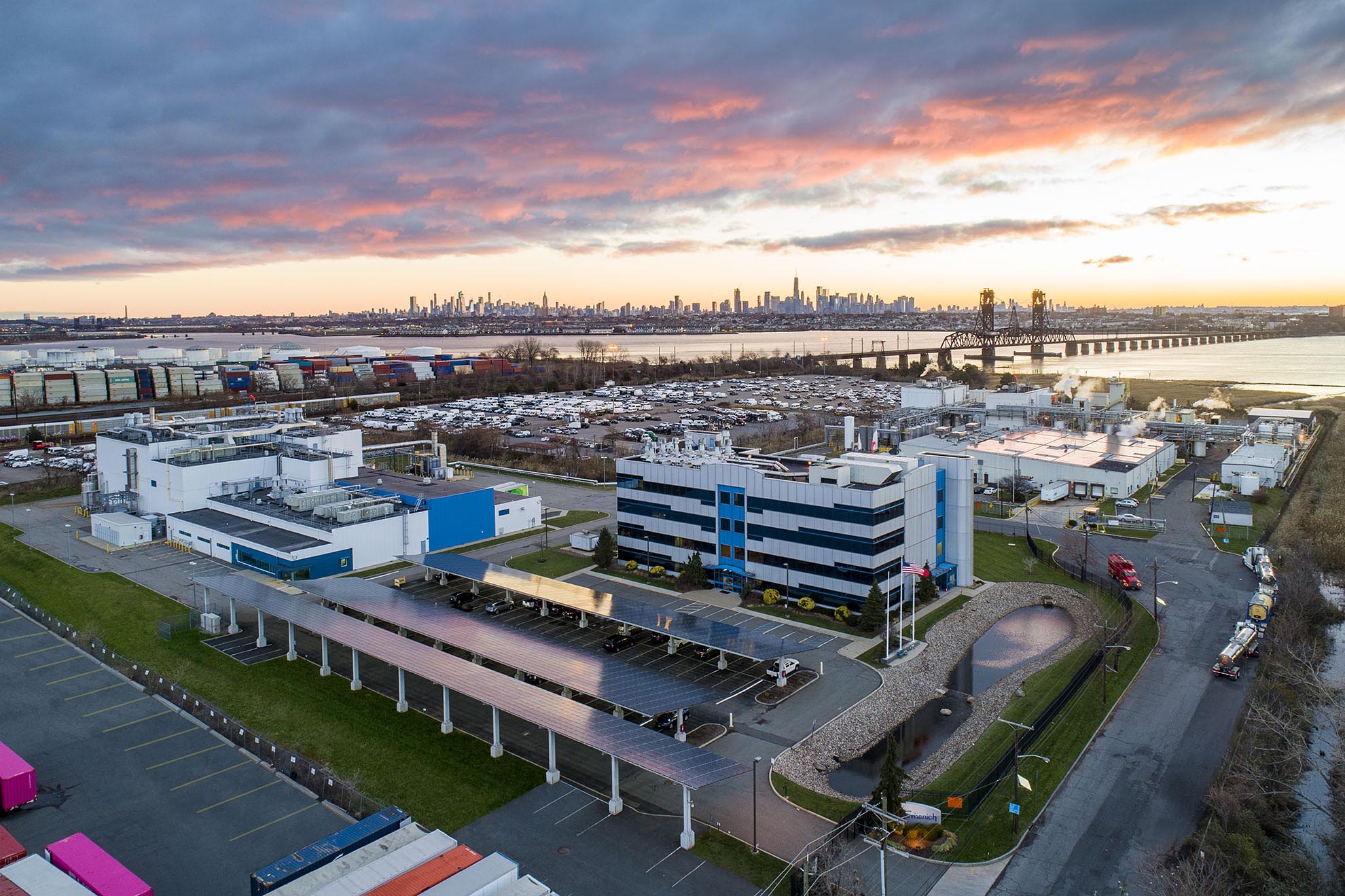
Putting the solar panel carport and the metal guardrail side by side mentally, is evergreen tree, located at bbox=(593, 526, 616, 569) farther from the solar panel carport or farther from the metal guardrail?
the metal guardrail

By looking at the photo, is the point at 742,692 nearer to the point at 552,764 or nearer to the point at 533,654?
the point at 533,654

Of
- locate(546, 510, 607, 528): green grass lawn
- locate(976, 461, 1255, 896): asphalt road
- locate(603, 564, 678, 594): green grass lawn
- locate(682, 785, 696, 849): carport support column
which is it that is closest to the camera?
locate(976, 461, 1255, 896): asphalt road

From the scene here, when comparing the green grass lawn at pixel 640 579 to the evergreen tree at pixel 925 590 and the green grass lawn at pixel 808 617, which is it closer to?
the green grass lawn at pixel 808 617

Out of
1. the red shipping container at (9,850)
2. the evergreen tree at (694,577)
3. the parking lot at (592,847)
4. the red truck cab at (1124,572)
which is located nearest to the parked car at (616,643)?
the evergreen tree at (694,577)

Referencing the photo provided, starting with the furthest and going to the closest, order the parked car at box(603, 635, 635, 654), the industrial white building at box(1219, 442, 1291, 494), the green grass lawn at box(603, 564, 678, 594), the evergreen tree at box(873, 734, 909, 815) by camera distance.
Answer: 1. the industrial white building at box(1219, 442, 1291, 494)
2. the green grass lawn at box(603, 564, 678, 594)
3. the parked car at box(603, 635, 635, 654)
4. the evergreen tree at box(873, 734, 909, 815)

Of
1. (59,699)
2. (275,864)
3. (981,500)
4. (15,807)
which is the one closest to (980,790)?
(275,864)

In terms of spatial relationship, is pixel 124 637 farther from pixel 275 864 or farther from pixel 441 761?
pixel 275 864

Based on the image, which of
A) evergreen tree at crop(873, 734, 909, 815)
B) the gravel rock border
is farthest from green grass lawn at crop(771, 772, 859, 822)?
evergreen tree at crop(873, 734, 909, 815)
